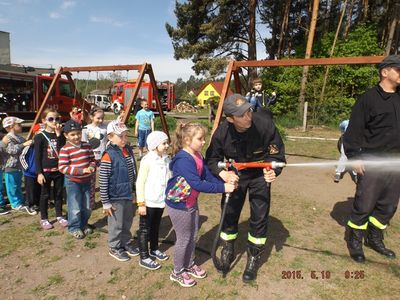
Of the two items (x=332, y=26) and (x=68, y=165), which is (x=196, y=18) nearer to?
(x=332, y=26)

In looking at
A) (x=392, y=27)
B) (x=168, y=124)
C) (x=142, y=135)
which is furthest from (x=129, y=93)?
(x=392, y=27)

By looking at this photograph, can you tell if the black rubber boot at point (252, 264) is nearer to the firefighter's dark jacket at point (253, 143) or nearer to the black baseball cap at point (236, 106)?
the firefighter's dark jacket at point (253, 143)

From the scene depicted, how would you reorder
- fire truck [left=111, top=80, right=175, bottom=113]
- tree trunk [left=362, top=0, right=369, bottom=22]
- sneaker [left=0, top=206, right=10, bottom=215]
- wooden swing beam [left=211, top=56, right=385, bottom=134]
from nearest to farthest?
sneaker [left=0, top=206, right=10, bottom=215] < wooden swing beam [left=211, top=56, right=385, bottom=134] < tree trunk [left=362, top=0, right=369, bottom=22] < fire truck [left=111, top=80, right=175, bottom=113]

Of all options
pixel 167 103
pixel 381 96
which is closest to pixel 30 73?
pixel 167 103

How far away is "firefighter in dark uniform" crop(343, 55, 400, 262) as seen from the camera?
3.58 meters

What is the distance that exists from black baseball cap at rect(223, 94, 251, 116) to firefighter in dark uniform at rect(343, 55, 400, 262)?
4.80 feet

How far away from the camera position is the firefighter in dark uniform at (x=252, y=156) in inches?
129

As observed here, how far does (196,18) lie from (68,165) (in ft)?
70.2

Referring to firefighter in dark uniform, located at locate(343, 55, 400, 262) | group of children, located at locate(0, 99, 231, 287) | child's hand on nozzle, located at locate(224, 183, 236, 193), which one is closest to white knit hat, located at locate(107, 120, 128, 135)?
group of children, located at locate(0, 99, 231, 287)

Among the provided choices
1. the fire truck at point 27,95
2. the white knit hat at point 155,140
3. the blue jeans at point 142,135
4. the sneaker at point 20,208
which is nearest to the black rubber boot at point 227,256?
the white knit hat at point 155,140

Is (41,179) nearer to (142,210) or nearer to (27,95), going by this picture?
(142,210)

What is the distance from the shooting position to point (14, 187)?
542cm

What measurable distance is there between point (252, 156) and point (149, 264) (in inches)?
67.3

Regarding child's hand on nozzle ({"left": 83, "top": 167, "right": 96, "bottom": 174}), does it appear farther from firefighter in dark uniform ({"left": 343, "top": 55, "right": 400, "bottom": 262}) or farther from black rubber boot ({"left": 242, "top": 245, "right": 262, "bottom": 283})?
firefighter in dark uniform ({"left": 343, "top": 55, "right": 400, "bottom": 262})
